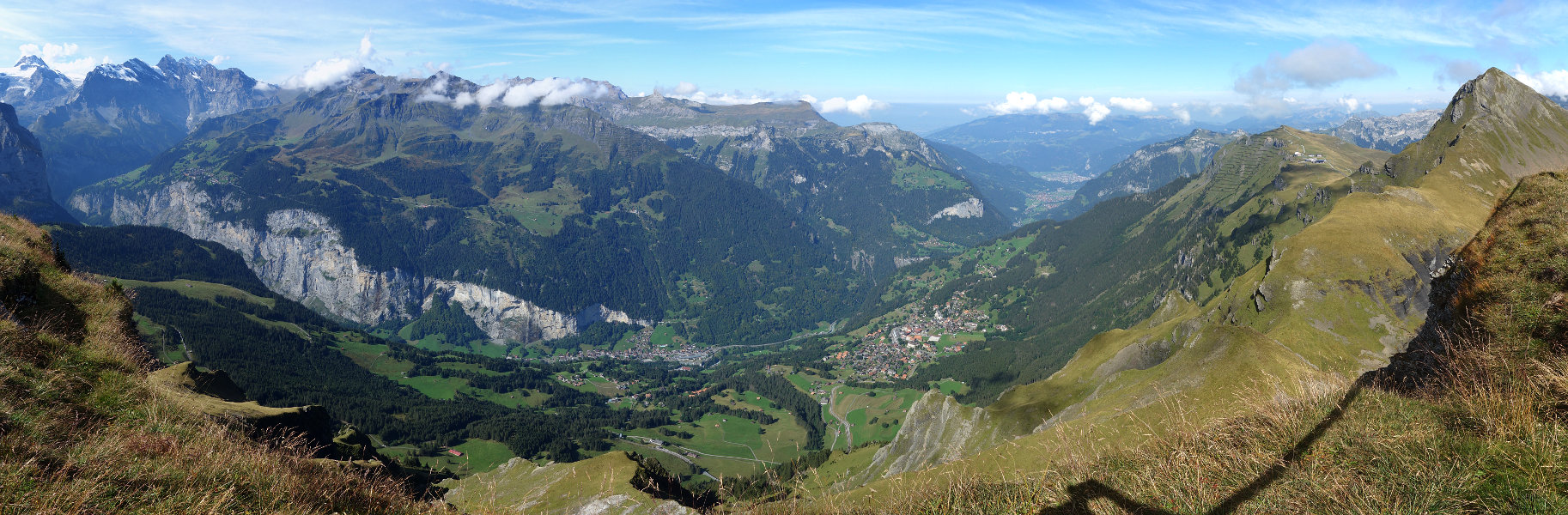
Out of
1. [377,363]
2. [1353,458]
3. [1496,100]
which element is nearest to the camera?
[1353,458]

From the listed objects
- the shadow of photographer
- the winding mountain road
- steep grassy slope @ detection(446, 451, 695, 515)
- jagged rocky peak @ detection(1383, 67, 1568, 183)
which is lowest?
the winding mountain road

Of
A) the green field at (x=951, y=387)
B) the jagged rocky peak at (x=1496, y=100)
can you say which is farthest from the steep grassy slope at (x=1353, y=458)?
the green field at (x=951, y=387)

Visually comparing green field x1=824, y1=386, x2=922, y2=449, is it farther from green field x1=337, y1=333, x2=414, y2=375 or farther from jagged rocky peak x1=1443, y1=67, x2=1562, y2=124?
green field x1=337, y1=333, x2=414, y2=375

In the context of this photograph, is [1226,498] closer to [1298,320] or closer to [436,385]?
[1298,320]

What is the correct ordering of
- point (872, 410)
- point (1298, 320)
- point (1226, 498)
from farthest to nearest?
point (872, 410)
point (1298, 320)
point (1226, 498)

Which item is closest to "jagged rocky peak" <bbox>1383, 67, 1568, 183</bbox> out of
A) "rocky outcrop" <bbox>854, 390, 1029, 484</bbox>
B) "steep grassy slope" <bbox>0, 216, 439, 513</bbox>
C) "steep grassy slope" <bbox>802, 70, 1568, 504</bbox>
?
"steep grassy slope" <bbox>802, 70, 1568, 504</bbox>

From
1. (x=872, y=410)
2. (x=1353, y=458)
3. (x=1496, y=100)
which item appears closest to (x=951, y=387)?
(x=872, y=410)
